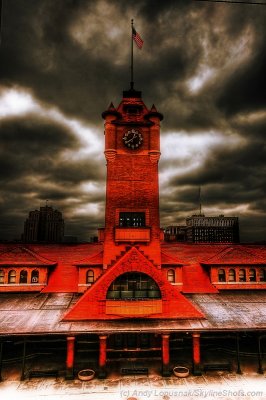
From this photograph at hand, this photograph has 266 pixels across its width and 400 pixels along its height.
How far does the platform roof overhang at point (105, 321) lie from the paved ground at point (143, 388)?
139 inches

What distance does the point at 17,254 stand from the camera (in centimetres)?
2922

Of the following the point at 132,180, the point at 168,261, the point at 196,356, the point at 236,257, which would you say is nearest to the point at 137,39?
the point at 132,180

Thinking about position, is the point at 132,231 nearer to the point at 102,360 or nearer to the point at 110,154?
the point at 110,154

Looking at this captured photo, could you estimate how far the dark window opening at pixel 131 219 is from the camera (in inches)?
1095

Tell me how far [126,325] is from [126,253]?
5.60 metres

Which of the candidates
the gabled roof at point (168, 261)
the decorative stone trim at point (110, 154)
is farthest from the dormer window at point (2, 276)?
the gabled roof at point (168, 261)

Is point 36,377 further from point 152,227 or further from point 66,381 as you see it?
point 152,227

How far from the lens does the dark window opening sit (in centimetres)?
2781

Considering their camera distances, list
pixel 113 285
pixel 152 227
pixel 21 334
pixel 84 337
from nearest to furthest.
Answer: pixel 21 334 → pixel 113 285 → pixel 84 337 → pixel 152 227

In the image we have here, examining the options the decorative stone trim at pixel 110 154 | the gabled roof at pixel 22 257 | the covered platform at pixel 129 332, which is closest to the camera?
the covered platform at pixel 129 332

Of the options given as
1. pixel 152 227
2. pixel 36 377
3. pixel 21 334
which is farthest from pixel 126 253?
pixel 36 377

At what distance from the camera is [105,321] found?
22.1 meters

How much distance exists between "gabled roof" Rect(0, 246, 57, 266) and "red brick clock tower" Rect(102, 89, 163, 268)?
687 centimetres

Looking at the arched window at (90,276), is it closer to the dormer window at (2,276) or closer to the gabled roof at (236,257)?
the dormer window at (2,276)
